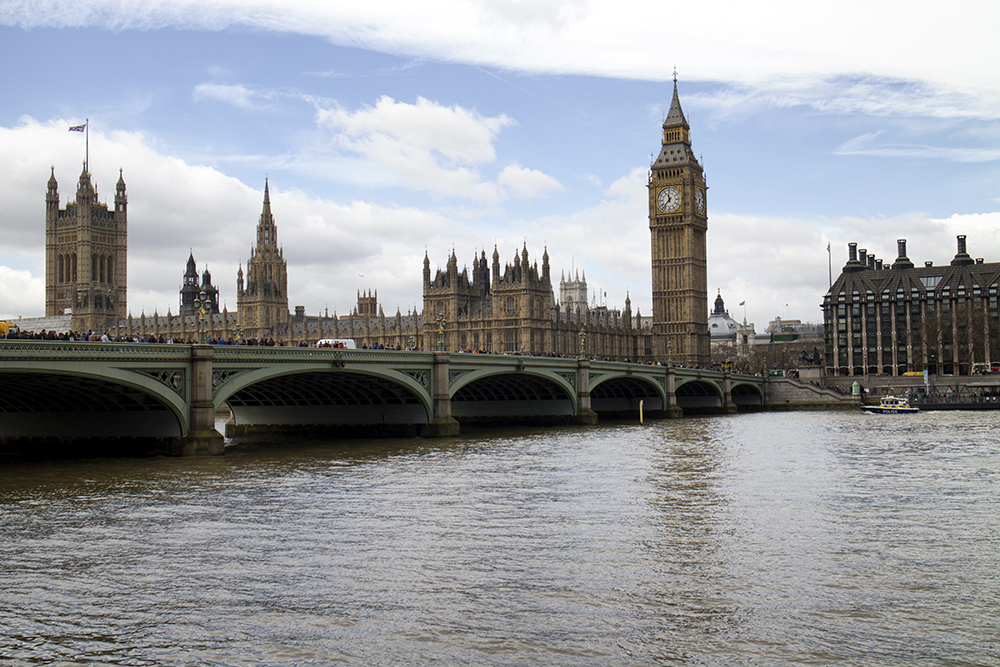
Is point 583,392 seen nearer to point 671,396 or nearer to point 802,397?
point 671,396

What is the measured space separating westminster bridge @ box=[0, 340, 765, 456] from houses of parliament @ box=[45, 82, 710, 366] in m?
30.4

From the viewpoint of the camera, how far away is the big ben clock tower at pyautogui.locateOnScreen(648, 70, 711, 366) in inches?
4870

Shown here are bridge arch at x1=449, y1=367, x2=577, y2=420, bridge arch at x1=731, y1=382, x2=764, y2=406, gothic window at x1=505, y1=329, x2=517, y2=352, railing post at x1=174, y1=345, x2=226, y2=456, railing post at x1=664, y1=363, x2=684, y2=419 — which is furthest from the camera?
gothic window at x1=505, y1=329, x2=517, y2=352

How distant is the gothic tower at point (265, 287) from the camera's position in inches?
5202

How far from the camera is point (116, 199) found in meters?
165

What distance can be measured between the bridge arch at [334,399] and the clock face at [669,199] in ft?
268

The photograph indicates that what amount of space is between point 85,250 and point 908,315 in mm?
119811

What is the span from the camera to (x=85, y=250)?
157m

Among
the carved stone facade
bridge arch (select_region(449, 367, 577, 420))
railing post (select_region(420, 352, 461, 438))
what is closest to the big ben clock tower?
the carved stone facade

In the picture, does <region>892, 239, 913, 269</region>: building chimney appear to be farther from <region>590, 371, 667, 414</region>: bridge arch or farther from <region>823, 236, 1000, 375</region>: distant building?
<region>590, 371, 667, 414</region>: bridge arch

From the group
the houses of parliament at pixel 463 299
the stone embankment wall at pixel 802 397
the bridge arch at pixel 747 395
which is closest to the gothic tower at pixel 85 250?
the houses of parliament at pixel 463 299

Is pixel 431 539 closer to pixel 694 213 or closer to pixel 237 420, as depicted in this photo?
pixel 237 420

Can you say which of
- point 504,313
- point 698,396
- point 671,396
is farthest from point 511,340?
point 671,396

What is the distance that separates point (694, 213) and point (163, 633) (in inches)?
4614
